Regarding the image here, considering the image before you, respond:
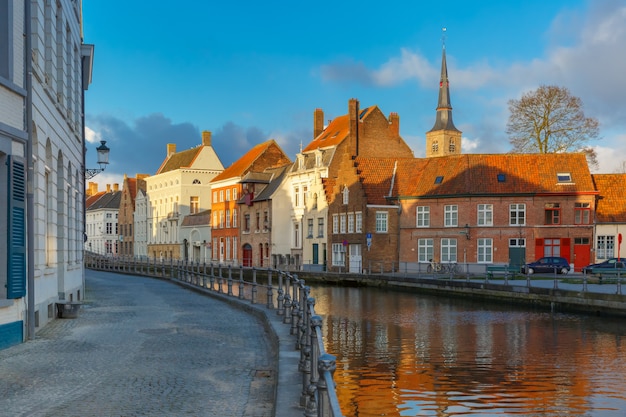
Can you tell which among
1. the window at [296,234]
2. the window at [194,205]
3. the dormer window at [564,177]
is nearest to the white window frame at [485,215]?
the dormer window at [564,177]

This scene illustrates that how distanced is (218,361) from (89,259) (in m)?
55.9

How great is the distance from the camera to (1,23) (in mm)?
12438

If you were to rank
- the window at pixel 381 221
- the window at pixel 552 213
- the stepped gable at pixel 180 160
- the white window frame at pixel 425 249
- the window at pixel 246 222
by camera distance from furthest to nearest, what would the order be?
the stepped gable at pixel 180 160, the window at pixel 246 222, the window at pixel 381 221, the white window frame at pixel 425 249, the window at pixel 552 213

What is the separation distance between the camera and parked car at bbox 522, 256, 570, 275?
4438 centimetres

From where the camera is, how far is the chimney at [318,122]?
7288cm

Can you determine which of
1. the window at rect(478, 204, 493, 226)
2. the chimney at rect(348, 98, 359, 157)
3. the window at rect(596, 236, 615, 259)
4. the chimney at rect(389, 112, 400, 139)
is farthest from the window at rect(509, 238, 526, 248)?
the chimney at rect(389, 112, 400, 139)

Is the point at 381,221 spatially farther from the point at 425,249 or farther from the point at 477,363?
the point at 477,363

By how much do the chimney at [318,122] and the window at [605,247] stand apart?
32257 mm

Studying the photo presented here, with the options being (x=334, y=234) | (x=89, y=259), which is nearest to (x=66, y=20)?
(x=334, y=234)

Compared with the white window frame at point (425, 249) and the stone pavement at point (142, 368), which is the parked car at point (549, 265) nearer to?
the white window frame at point (425, 249)

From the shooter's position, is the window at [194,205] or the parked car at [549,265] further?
the window at [194,205]

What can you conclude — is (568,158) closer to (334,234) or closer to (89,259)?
(334,234)

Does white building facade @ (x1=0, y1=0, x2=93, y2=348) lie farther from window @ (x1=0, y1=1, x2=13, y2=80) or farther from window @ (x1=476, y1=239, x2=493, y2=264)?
window @ (x1=476, y1=239, x2=493, y2=264)

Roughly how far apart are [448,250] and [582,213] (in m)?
9.07
